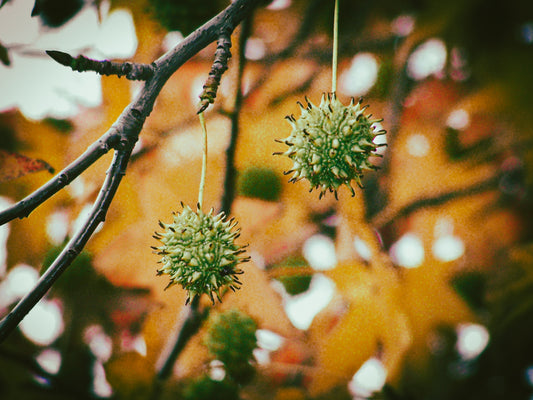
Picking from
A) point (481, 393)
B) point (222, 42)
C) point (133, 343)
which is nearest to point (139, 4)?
point (222, 42)

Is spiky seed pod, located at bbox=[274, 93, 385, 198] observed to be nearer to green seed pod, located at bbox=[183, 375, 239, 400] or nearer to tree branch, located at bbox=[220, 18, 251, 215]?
tree branch, located at bbox=[220, 18, 251, 215]

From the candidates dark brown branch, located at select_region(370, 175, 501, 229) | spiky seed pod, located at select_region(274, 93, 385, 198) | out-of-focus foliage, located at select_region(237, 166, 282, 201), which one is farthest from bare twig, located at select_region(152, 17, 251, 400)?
dark brown branch, located at select_region(370, 175, 501, 229)

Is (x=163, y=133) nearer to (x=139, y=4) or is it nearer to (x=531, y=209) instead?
(x=139, y=4)

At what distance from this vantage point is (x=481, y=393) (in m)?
1.79

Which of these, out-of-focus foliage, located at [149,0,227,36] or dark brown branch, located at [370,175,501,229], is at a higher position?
dark brown branch, located at [370,175,501,229]

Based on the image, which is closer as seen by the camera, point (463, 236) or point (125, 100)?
point (125, 100)

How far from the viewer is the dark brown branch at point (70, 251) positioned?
0.64 m

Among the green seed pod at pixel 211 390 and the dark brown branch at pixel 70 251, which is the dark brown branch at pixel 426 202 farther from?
the dark brown branch at pixel 70 251

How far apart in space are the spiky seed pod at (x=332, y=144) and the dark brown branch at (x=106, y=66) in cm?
39

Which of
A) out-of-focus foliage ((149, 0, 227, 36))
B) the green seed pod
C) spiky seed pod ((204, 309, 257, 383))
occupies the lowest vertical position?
the green seed pod

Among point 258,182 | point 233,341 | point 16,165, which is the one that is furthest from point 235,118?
point 233,341

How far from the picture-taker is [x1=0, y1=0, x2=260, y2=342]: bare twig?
0.63 m

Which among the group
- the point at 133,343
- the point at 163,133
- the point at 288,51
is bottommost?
the point at 133,343

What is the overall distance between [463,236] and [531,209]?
544mm
